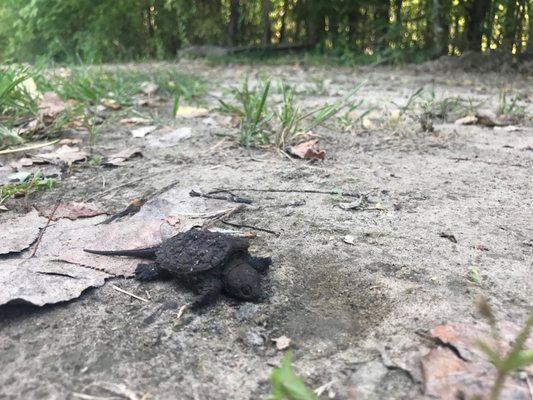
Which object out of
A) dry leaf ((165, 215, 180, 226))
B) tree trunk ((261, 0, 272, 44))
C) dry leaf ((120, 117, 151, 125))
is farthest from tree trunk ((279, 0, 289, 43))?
dry leaf ((165, 215, 180, 226))

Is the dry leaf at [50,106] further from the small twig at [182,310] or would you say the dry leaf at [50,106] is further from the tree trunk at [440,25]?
the tree trunk at [440,25]

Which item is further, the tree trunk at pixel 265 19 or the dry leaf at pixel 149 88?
the tree trunk at pixel 265 19

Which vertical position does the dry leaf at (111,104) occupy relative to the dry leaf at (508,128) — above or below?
above

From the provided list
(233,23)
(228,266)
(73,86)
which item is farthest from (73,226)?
(233,23)

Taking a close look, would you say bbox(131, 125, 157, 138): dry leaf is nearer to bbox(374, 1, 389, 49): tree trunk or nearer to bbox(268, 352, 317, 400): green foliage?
bbox(268, 352, 317, 400): green foliage

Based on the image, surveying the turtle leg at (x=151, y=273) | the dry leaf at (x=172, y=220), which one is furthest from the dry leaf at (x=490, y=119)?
the turtle leg at (x=151, y=273)

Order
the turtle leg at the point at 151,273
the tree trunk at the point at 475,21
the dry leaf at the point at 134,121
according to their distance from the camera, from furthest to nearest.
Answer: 1. the tree trunk at the point at 475,21
2. the dry leaf at the point at 134,121
3. the turtle leg at the point at 151,273

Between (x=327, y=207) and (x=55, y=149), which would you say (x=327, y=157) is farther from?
(x=55, y=149)
